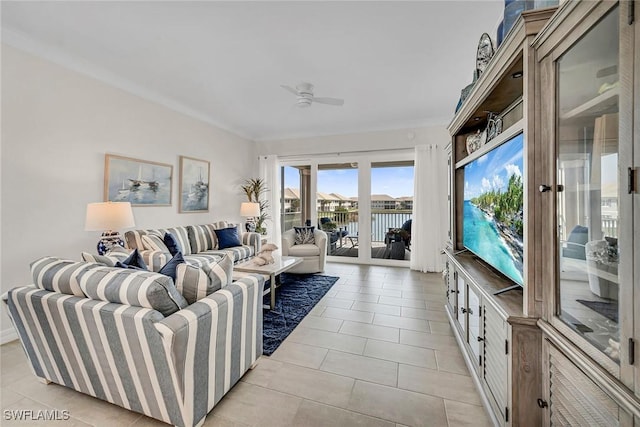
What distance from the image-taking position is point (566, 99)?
107 cm

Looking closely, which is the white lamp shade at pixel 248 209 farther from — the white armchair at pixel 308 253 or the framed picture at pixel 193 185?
the white armchair at pixel 308 253

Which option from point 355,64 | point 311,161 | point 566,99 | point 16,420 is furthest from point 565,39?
point 311,161

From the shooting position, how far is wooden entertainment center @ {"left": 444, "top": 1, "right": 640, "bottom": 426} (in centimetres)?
78

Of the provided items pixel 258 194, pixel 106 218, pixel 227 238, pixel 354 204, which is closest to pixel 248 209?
pixel 258 194

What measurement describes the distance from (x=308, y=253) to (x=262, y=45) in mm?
3009

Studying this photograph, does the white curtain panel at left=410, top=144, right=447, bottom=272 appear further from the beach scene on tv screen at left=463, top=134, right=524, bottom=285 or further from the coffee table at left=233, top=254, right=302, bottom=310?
the coffee table at left=233, top=254, right=302, bottom=310

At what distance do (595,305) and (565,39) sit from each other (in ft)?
3.30

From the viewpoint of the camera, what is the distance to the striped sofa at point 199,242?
3.26 metres

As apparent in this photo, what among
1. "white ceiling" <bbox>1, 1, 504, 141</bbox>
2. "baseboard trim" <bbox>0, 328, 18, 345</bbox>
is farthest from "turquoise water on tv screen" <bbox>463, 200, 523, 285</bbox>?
"baseboard trim" <bbox>0, 328, 18, 345</bbox>

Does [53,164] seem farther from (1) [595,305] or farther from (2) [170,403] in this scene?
(1) [595,305]

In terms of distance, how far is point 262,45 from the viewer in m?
2.51

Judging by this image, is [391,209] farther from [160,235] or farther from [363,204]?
[160,235]

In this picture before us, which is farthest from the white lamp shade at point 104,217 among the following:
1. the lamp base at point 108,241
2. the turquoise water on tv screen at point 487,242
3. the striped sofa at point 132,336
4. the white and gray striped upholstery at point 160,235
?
the turquoise water on tv screen at point 487,242

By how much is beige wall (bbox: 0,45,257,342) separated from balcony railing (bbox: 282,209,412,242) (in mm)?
3271
